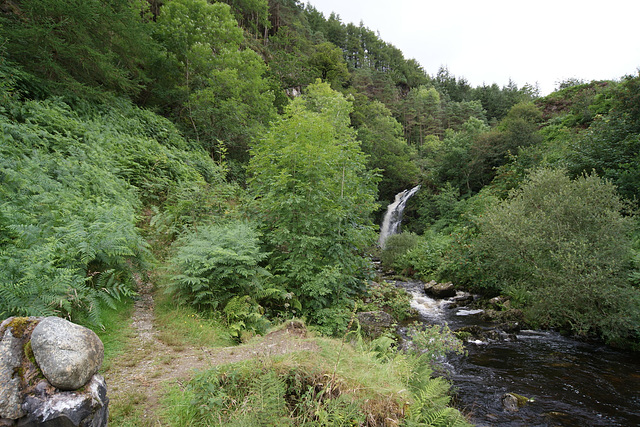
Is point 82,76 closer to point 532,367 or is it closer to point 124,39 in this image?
point 124,39

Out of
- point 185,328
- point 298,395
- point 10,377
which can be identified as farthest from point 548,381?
point 10,377

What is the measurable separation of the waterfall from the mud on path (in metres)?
25.0

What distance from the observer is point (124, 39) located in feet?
38.0

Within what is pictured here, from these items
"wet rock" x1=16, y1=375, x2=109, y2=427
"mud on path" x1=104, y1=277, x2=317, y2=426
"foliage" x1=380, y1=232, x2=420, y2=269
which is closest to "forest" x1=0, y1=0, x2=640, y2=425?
"mud on path" x1=104, y1=277, x2=317, y2=426

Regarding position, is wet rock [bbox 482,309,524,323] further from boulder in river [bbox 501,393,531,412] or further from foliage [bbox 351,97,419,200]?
foliage [bbox 351,97,419,200]

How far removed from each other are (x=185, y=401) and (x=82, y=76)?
11.6 meters

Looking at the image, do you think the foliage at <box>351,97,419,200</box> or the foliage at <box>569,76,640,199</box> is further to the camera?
the foliage at <box>351,97,419,200</box>

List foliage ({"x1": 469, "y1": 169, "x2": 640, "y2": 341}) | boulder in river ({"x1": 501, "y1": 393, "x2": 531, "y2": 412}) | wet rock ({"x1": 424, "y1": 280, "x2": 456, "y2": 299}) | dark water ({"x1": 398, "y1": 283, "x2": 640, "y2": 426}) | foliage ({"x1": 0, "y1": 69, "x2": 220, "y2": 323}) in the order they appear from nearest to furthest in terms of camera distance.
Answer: foliage ({"x1": 0, "y1": 69, "x2": 220, "y2": 323}) → dark water ({"x1": 398, "y1": 283, "x2": 640, "y2": 426}) → boulder in river ({"x1": 501, "y1": 393, "x2": 531, "y2": 412}) → foliage ({"x1": 469, "y1": 169, "x2": 640, "y2": 341}) → wet rock ({"x1": 424, "y1": 280, "x2": 456, "y2": 299})

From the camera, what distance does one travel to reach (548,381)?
7434 millimetres

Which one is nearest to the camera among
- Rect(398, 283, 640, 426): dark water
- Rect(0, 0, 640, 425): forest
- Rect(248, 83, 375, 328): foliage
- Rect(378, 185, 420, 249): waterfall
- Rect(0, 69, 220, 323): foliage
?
Rect(0, 69, 220, 323): foliage

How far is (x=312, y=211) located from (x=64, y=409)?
5.71 m

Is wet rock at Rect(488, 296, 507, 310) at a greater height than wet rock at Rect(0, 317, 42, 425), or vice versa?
wet rock at Rect(0, 317, 42, 425)

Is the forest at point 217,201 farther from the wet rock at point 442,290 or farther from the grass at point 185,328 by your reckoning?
the wet rock at point 442,290

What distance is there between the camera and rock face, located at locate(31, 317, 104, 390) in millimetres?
2441
